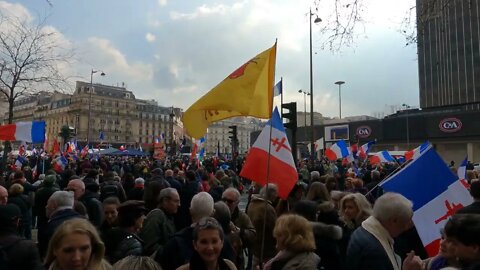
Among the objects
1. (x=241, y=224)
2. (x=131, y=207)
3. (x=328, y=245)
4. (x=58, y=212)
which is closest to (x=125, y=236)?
(x=131, y=207)

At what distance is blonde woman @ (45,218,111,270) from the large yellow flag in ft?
9.50

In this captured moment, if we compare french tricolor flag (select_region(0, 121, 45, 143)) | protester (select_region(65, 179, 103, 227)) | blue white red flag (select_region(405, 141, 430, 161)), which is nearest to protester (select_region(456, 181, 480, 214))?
blue white red flag (select_region(405, 141, 430, 161))

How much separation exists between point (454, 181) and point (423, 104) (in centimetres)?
6327

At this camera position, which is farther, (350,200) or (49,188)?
(49,188)

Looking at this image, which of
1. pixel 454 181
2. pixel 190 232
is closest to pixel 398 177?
pixel 454 181

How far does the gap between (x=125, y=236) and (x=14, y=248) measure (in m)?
0.91

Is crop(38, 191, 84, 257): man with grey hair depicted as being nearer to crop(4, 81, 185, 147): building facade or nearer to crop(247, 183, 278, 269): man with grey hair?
crop(247, 183, 278, 269): man with grey hair

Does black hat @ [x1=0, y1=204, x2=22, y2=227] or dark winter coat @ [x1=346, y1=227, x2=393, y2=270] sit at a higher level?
black hat @ [x1=0, y1=204, x2=22, y2=227]

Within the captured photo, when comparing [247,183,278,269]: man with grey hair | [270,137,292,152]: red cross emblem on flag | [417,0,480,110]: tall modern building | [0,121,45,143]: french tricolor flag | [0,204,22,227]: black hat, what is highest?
[417,0,480,110]: tall modern building

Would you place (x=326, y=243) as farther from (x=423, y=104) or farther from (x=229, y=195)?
(x=423, y=104)

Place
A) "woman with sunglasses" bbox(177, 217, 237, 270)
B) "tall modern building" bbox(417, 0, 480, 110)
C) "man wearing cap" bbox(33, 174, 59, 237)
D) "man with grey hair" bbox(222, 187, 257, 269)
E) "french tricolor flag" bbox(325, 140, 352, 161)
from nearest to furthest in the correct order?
"woman with sunglasses" bbox(177, 217, 237, 270) → "man with grey hair" bbox(222, 187, 257, 269) → "man wearing cap" bbox(33, 174, 59, 237) → "french tricolor flag" bbox(325, 140, 352, 161) → "tall modern building" bbox(417, 0, 480, 110)

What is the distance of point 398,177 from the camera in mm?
4777

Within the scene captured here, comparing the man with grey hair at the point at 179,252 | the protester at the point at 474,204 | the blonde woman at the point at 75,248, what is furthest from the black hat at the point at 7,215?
the protester at the point at 474,204

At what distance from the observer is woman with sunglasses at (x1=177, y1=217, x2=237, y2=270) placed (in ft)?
10.2
